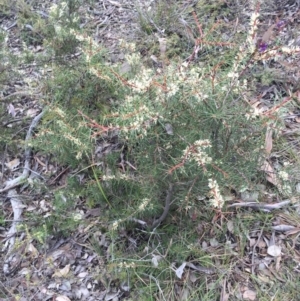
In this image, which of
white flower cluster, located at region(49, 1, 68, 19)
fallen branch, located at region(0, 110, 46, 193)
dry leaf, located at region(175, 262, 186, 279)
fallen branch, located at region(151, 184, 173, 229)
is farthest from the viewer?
white flower cluster, located at region(49, 1, 68, 19)

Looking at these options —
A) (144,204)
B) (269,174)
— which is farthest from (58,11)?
(269,174)

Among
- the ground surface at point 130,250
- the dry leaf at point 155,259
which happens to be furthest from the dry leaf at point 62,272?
the dry leaf at point 155,259

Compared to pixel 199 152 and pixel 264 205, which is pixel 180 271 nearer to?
pixel 264 205

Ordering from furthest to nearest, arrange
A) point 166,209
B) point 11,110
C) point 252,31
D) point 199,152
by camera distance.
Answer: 1. point 11,110
2. point 166,209
3. point 199,152
4. point 252,31

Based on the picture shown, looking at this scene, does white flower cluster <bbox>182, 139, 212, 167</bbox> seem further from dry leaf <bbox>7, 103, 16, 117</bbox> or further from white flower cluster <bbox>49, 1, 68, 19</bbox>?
dry leaf <bbox>7, 103, 16, 117</bbox>

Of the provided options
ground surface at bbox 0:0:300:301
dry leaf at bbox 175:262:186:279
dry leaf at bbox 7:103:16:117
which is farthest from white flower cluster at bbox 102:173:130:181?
dry leaf at bbox 7:103:16:117

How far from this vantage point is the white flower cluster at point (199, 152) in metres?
1.76

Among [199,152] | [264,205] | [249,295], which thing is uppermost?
[199,152]

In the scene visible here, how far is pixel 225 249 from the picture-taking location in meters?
2.49

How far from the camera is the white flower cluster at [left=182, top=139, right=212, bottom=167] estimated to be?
1759mm

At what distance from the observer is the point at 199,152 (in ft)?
5.84

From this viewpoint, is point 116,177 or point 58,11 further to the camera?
point 58,11

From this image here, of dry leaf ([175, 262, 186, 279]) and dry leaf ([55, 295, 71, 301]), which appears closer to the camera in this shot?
dry leaf ([175, 262, 186, 279])

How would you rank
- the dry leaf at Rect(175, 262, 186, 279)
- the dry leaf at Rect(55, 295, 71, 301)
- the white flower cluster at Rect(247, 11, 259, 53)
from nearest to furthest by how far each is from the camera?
the white flower cluster at Rect(247, 11, 259, 53) → the dry leaf at Rect(175, 262, 186, 279) → the dry leaf at Rect(55, 295, 71, 301)
